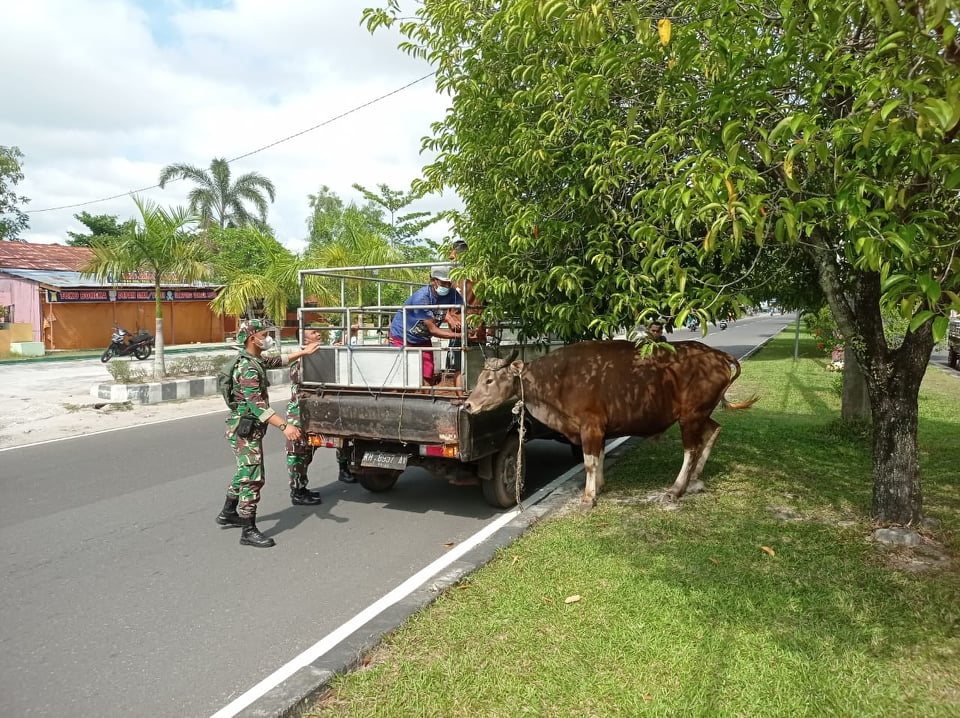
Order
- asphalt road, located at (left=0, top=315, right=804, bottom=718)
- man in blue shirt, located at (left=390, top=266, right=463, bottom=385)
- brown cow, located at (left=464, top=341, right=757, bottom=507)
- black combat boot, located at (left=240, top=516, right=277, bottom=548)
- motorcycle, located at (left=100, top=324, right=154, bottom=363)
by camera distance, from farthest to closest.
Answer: motorcycle, located at (left=100, top=324, right=154, bottom=363) → brown cow, located at (left=464, top=341, right=757, bottom=507) → man in blue shirt, located at (left=390, top=266, right=463, bottom=385) → black combat boot, located at (left=240, top=516, right=277, bottom=548) → asphalt road, located at (left=0, top=315, right=804, bottom=718)

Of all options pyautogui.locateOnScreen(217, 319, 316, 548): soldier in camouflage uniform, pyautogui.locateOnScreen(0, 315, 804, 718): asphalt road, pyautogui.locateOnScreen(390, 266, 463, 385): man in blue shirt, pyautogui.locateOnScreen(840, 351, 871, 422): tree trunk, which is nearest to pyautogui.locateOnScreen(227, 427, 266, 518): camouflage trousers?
pyautogui.locateOnScreen(217, 319, 316, 548): soldier in camouflage uniform

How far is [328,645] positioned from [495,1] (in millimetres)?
4638

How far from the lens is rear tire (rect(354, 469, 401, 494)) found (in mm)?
6750

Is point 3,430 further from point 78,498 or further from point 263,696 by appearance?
point 263,696

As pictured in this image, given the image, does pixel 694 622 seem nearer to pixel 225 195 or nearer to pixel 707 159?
pixel 707 159

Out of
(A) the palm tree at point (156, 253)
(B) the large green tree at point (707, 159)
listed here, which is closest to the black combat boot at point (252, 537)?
(B) the large green tree at point (707, 159)

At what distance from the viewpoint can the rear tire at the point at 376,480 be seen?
675 cm

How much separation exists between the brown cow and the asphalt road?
1176mm

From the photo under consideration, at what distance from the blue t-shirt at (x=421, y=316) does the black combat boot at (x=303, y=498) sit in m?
1.75

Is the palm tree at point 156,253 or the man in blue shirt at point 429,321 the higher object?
the palm tree at point 156,253

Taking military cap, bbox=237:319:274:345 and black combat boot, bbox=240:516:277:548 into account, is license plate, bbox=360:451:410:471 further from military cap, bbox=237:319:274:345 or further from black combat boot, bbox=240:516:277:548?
military cap, bbox=237:319:274:345

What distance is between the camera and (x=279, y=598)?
4406 mm

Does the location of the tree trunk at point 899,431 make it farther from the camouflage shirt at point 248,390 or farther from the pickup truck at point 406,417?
the camouflage shirt at point 248,390

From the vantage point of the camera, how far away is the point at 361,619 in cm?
402
